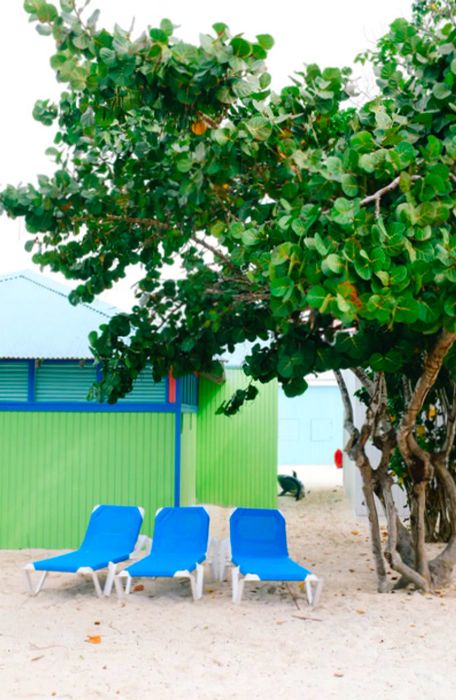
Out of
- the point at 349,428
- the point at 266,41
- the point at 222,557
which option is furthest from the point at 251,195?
the point at 222,557

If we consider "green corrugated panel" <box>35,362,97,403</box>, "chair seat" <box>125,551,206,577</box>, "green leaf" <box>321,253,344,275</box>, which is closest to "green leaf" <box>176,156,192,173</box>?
"green leaf" <box>321,253,344,275</box>

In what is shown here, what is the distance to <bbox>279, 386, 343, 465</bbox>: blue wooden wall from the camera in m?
29.0

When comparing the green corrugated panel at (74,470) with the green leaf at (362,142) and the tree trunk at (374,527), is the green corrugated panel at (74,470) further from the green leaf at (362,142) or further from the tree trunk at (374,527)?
the green leaf at (362,142)

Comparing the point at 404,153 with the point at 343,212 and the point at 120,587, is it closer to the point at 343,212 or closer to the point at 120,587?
the point at 343,212

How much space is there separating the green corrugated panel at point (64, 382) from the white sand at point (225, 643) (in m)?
2.52

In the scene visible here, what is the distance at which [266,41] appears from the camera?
4.56 meters

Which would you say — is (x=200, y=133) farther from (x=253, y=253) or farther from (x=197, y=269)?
(x=197, y=269)

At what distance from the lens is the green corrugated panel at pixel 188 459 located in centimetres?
1032

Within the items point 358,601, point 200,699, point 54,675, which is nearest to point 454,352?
point 358,601

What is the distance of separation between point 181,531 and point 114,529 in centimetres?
77

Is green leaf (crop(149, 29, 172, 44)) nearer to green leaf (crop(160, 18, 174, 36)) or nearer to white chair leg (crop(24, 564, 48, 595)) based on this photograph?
green leaf (crop(160, 18, 174, 36))

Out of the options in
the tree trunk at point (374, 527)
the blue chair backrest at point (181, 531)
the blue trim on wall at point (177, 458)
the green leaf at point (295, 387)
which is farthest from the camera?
the blue trim on wall at point (177, 458)

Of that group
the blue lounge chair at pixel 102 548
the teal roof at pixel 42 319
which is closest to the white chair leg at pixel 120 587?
the blue lounge chair at pixel 102 548

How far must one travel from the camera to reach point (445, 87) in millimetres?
5047
